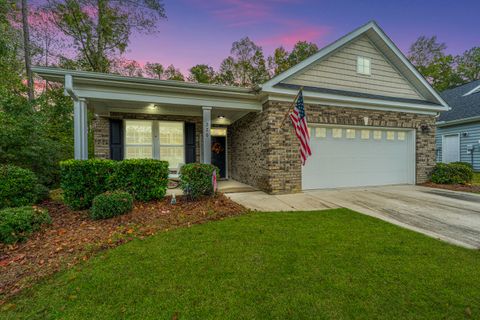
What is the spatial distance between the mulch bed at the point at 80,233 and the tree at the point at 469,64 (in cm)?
3001

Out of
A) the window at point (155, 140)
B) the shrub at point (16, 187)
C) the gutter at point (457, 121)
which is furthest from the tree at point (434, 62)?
the shrub at point (16, 187)

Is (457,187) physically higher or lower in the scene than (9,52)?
lower

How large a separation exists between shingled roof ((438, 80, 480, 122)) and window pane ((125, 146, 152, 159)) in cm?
1648

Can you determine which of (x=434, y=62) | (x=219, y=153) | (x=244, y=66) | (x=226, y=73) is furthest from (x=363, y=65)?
(x=434, y=62)

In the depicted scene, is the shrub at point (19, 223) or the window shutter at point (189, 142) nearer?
the shrub at point (19, 223)

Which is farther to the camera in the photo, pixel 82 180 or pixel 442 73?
pixel 442 73

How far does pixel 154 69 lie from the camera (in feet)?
53.4

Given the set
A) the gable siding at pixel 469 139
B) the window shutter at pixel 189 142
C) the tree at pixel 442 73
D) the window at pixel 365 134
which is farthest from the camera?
the tree at pixel 442 73

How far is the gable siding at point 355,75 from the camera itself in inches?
271

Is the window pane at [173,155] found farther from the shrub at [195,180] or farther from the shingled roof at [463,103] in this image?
the shingled roof at [463,103]

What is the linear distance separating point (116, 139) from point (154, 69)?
11172 millimetres

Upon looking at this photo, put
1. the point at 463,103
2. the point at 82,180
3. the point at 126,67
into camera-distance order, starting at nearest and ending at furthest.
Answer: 1. the point at 82,180
2. the point at 463,103
3. the point at 126,67

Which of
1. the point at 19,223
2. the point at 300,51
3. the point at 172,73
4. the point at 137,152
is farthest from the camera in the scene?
the point at 300,51

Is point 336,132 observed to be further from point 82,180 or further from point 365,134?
point 82,180
